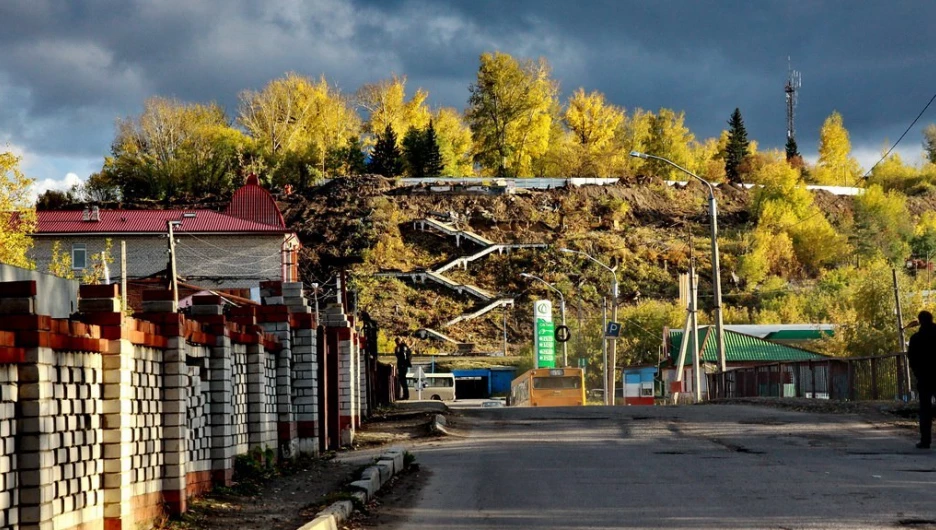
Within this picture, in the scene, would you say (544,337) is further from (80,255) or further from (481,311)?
(481,311)

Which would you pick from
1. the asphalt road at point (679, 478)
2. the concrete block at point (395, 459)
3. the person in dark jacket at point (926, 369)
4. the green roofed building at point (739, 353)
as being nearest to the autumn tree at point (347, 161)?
the green roofed building at point (739, 353)

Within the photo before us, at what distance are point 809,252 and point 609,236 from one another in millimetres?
30220

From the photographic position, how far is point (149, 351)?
11.4m

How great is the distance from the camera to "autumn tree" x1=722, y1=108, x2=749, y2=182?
184 meters

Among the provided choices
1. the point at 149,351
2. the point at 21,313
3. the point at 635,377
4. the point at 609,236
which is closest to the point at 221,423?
the point at 149,351

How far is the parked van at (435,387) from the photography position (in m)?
78.4

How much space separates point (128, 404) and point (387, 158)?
13611 cm

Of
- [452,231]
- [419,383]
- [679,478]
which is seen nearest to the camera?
[679,478]

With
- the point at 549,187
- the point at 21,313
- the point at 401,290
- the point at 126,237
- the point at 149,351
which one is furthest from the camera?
the point at 549,187

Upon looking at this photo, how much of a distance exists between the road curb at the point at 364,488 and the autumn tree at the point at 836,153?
178m

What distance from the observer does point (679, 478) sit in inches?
582

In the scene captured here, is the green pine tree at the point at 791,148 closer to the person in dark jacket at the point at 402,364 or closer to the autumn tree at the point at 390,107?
the autumn tree at the point at 390,107

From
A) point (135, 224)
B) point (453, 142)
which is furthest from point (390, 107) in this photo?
point (135, 224)

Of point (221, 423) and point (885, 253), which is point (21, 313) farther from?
point (885, 253)
